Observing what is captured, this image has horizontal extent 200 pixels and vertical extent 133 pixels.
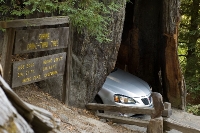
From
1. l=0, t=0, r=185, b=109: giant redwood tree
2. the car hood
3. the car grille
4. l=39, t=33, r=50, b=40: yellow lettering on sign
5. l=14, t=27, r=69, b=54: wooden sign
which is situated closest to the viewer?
l=14, t=27, r=69, b=54: wooden sign

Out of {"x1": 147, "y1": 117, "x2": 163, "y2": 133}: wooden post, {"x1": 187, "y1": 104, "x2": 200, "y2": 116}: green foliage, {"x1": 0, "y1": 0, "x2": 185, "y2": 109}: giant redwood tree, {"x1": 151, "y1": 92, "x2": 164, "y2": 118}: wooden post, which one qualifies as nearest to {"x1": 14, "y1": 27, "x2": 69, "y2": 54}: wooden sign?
{"x1": 0, "y1": 0, "x2": 185, "y2": 109}: giant redwood tree

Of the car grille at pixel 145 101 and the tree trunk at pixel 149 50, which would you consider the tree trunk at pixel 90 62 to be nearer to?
the car grille at pixel 145 101

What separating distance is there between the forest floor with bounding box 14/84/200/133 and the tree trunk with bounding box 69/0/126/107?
50 centimetres

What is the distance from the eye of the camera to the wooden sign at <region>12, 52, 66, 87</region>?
19.8ft

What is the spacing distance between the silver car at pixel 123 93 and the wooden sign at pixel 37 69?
174cm

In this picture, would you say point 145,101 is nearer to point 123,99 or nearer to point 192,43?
point 123,99

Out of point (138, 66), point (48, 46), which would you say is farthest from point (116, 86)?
point (138, 66)

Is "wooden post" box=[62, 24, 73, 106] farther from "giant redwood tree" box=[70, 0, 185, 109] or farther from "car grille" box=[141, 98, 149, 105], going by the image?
"car grille" box=[141, 98, 149, 105]

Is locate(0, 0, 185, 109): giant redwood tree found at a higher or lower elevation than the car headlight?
higher

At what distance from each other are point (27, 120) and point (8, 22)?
10.6ft

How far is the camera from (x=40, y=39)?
643 cm

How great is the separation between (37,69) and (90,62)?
2163 mm

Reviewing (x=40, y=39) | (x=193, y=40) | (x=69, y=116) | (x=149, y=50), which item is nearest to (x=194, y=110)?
(x=149, y=50)

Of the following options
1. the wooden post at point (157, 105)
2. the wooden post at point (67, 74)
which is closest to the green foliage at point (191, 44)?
the wooden post at point (157, 105)
